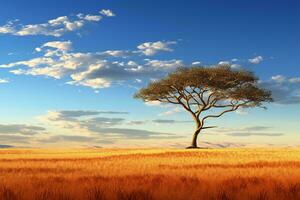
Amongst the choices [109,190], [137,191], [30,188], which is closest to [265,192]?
[137,191]

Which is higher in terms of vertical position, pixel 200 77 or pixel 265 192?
pixel 200 77

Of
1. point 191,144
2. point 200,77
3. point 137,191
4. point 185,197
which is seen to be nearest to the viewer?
point 185,197

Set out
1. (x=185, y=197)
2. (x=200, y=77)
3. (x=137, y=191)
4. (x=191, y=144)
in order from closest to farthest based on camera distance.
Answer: (x=185, y=197), (x=137, y=191), (x=200, y=77), (x=191, y=144)

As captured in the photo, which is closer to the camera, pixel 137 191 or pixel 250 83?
pixel 137 191

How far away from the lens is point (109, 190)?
8.61 metres

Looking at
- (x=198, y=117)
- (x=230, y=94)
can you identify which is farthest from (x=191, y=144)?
(x=230, y=94)

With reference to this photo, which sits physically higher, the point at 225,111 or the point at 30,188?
the point at 225,111

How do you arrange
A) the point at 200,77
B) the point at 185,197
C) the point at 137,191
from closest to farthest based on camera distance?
the point at 185,197 → the point at 137,191 → the point at 200,77

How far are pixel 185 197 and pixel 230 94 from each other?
56644mm

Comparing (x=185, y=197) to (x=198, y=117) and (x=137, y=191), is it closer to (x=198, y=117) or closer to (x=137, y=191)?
(x=137, y=191)

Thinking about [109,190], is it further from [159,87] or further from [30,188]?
[159,87]

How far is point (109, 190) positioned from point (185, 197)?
5.03 feet

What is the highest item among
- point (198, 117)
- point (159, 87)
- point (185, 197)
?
point (159, 87)

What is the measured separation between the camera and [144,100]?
66438 mm
